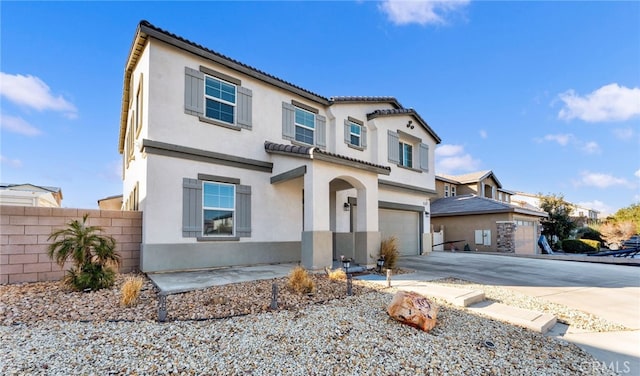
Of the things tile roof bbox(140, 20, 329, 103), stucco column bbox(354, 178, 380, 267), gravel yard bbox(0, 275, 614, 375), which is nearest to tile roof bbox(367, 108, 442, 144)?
tile roof bbox(140, 20, 329, 103)

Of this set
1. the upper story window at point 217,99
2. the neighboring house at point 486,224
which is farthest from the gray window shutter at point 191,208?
the neighboring house at point 486,224

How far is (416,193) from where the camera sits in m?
16.6

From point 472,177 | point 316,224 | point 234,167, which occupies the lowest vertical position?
point 316,224

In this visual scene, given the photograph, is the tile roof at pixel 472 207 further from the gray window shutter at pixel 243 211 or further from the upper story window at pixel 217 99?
the upper story window at pixel 217 99

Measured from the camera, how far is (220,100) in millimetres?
10172

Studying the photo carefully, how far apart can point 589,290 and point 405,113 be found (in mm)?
10468

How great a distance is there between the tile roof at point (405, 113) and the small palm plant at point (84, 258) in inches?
472

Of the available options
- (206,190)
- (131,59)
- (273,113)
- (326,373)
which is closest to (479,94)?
(273,113)

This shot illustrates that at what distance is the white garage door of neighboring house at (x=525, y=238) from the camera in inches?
766

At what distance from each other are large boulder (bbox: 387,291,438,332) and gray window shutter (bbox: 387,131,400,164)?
1079 centimetres

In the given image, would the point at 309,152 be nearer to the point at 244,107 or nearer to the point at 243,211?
the point at 243,211

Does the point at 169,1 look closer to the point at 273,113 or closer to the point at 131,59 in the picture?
the point at 131,59

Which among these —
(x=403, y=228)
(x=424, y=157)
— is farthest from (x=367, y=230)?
(x=424, y=157)

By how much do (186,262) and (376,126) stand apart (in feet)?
34.0
